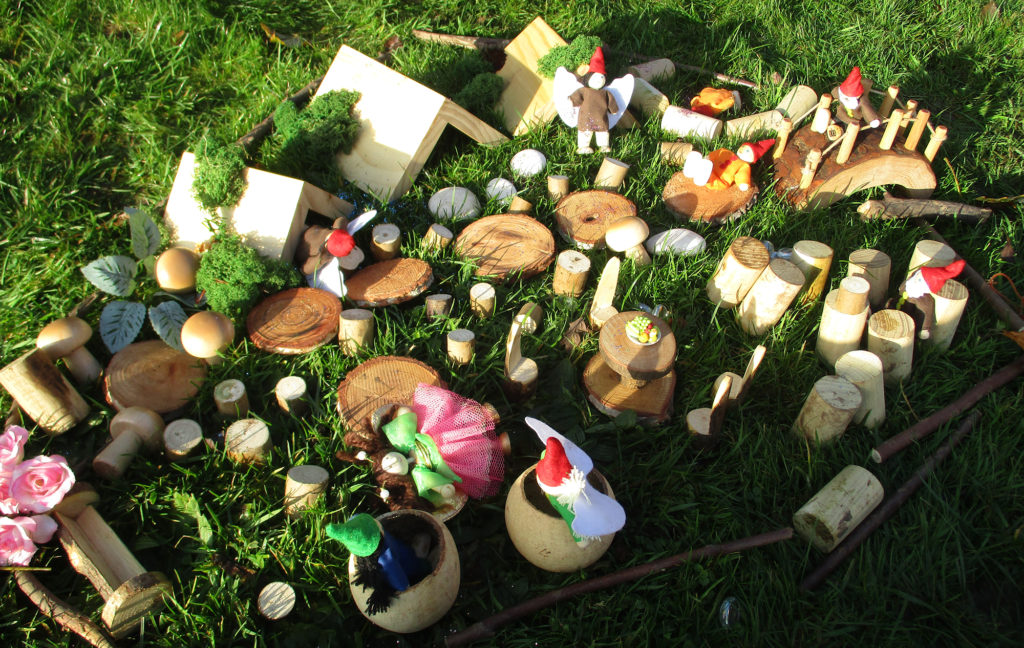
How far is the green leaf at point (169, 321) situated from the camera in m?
3.01

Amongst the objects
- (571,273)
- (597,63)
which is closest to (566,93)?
(597,63)

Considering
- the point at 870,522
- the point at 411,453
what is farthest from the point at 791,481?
the point at 411,453

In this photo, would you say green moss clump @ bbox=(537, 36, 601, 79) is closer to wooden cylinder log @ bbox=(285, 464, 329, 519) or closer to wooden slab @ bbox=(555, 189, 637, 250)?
wooden slab @ bbox=(555, 189, 637, 250)

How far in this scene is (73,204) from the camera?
3.79m

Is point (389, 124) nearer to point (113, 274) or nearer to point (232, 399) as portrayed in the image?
point (113, 274)

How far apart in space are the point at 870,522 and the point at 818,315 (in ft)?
3.56

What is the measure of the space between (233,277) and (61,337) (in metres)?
0.72

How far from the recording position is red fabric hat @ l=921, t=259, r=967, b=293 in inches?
116

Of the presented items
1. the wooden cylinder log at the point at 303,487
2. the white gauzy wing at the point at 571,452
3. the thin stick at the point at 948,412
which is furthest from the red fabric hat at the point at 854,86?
the wooden cylinder log at the point at 303,487

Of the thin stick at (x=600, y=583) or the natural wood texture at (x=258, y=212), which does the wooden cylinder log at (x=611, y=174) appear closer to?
the natural wood texture at (x=258, y=212)

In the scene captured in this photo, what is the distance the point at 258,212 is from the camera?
11.2 feet

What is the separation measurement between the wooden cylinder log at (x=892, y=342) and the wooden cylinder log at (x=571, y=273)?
4.14 feet

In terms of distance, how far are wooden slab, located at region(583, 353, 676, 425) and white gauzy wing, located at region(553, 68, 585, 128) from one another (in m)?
1.73

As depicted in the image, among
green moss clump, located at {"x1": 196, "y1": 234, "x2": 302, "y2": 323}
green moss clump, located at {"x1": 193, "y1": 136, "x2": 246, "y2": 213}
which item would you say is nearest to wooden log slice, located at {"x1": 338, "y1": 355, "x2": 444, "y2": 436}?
green moss clump, located at {"x1": 196, "y1": 234, "x2": 302, "y2": 323}
